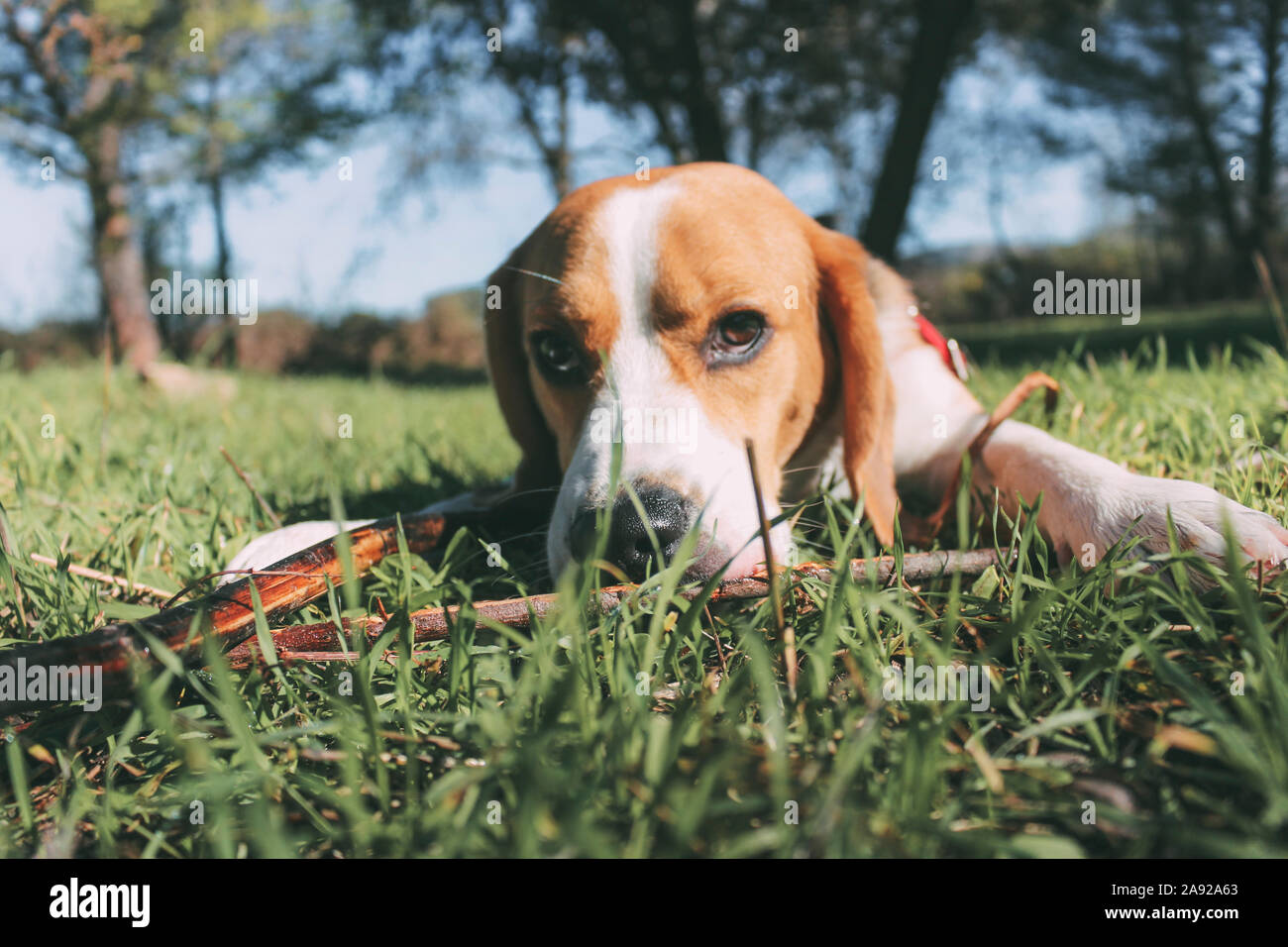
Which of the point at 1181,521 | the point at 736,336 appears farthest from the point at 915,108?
the point at 1181,521

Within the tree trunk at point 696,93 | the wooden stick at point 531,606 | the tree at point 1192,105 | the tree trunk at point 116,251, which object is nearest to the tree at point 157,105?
the tree trunk at point 116,251

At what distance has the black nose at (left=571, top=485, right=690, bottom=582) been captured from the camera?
1774 mm

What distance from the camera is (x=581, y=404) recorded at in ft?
8.25

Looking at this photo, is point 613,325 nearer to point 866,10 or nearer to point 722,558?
point 722,558

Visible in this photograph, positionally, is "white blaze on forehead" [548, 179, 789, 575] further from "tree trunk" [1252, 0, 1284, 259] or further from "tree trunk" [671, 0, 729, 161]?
"tree trunk" [1252, 0, 1284, 259]

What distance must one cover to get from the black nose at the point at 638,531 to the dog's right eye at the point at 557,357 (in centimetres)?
81

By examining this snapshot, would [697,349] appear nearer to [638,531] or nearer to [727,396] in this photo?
[727,396]

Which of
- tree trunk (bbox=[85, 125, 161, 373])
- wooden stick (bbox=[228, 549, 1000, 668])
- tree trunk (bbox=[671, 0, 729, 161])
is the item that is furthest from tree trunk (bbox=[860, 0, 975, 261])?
tree trunk (bbox=[85, 125, 161, 373])

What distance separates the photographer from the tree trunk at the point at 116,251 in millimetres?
12938

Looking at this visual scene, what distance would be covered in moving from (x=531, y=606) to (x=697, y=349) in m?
1.12

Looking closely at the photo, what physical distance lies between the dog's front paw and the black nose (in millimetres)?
937

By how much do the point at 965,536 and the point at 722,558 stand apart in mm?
537
